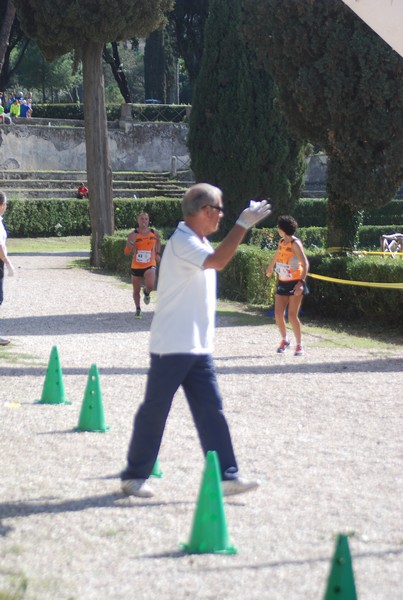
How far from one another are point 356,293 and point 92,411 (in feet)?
27.3

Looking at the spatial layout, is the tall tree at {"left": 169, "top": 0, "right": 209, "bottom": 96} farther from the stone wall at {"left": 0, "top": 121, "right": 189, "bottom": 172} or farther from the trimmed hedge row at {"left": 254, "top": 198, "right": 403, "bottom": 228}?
the trimmed hedge row at {"left": 254, "top": 198, "right": 403, "bottom": 228}

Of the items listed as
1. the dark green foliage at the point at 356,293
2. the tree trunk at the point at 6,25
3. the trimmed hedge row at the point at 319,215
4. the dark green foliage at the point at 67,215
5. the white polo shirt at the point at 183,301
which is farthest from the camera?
the tree trunk at the point at 6,25

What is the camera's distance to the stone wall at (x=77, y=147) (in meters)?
43.8

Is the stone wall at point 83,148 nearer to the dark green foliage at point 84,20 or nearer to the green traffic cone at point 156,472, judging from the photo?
the dark green foliage at point 84,20

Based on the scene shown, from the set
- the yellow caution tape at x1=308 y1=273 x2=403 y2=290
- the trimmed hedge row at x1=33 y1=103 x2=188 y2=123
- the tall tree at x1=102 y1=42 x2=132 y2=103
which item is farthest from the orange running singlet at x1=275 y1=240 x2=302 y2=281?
the tall tree at x1=102 y1=42 x2=132 y2=103

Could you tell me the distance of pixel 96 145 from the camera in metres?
24.7

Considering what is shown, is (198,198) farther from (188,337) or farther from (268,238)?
(268,238)

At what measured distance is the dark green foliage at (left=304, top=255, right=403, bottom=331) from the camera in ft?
48.6

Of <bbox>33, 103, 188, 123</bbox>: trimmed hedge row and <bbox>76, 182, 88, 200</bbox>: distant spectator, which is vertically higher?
<bbox>33, 103, 188, 123</bbox>: trimmed hedge row

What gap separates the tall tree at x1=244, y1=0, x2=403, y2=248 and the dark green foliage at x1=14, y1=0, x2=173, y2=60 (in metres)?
6.29

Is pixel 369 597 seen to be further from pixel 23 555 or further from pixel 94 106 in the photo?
pixel 94 106

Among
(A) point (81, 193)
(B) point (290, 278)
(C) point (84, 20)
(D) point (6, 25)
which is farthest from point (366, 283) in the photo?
(D) point (6, 25)

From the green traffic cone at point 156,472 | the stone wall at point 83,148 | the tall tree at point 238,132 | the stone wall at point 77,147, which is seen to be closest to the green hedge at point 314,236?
the tall tree at point 238,132

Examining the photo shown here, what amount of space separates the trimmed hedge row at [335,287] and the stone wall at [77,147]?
26404 mm
